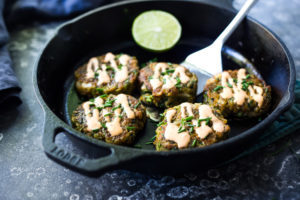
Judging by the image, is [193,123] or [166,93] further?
[166,93]

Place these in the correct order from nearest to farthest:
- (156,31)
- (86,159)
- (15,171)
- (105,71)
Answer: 1. (86,159)
2. (15,171)
3. (105,71)
4. (156,31)

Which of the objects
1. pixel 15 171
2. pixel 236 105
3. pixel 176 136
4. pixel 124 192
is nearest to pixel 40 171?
pixel 15 171

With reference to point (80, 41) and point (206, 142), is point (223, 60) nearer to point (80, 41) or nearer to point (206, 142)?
point (206, 142)

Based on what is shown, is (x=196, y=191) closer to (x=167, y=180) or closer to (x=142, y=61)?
(x=167, y=180)

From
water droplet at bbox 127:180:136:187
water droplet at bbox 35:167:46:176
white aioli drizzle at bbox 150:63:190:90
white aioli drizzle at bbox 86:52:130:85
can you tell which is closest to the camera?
water droplet at bbox 127:180:136:187

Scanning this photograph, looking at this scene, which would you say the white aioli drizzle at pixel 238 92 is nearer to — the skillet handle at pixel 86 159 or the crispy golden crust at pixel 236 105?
the crispy golden crust at pixel 236 105

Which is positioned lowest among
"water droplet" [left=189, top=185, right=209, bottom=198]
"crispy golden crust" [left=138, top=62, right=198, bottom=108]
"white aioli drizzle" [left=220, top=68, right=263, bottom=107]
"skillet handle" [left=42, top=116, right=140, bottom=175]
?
"water droplet" [left=189, top=185, right=209, bottom=198]

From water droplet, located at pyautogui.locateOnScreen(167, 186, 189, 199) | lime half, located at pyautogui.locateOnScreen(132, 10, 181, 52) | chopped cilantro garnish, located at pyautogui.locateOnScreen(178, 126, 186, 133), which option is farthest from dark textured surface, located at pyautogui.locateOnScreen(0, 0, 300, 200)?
lime half, located at pyautogui.locateOnScreen(132, 10, 181, 52)

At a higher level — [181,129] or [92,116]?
[181,129]

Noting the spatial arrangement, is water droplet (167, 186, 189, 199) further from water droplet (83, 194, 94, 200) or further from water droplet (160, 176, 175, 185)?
water droplet (83, 194, 94, 200)
